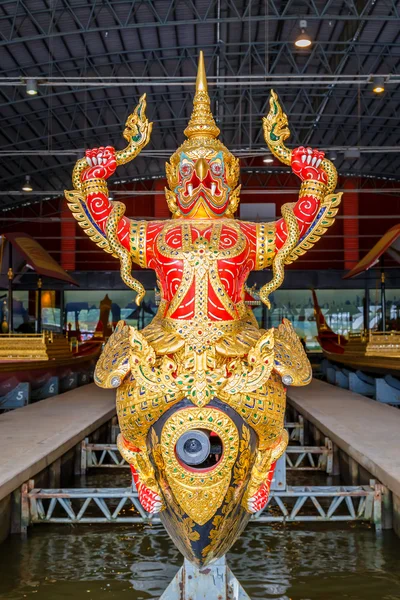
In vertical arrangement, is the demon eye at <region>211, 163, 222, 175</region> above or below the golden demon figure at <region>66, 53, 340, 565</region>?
above

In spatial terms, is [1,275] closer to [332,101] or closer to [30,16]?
[30,16]

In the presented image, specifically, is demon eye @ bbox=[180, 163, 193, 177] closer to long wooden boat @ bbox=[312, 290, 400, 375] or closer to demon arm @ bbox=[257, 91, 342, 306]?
demon arm @ bbox=[257, 91, 342, 306]

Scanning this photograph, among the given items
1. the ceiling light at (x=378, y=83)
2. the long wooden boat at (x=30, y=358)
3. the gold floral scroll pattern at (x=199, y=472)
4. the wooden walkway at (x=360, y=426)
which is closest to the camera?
the gold floral scroll pattern at (x=199, y=472)

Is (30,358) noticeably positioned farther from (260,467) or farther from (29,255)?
(260,467)

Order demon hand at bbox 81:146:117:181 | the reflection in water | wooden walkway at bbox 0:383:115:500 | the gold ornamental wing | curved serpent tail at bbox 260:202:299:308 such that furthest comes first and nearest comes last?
wooden walkway at bbox 0:383:115:500 → the reflection in water → demon hand at bbox 81:146:117:181 → curved serpent tail at bbox 260:202:299:308 → the gold ornamental wing

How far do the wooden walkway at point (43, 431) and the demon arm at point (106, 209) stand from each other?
2.29 meters

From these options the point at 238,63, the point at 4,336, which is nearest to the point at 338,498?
the point at 4,336

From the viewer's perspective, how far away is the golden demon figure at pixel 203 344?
289 centimetres

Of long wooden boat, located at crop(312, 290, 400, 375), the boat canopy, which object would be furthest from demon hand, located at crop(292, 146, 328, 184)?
the boat canopy

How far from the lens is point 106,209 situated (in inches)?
134

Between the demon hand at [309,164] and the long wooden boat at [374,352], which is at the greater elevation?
the demon hand at [309,164]

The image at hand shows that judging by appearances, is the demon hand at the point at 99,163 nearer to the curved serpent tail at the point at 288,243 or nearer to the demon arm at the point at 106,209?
the demon arm at the point at 106,209

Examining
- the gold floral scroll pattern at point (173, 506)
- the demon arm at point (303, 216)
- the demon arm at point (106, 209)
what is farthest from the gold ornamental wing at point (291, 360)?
the demon arm at point (106, 209)

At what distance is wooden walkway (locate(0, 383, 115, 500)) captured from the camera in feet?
18.0
